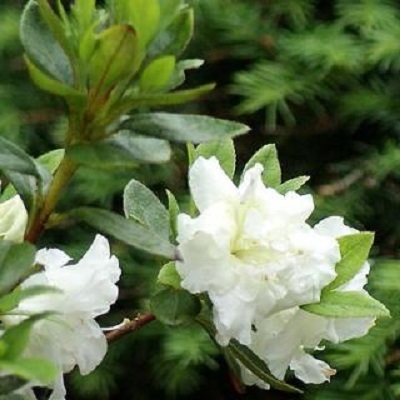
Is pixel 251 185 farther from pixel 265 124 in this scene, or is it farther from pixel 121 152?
pixel 265 124

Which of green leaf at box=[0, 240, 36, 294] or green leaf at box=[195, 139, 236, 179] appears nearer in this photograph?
green leaf at box=[0, 240, 36, 294]

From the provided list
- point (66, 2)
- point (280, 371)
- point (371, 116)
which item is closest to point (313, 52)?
point (371, 116)

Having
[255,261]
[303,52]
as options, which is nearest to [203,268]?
[255,261]

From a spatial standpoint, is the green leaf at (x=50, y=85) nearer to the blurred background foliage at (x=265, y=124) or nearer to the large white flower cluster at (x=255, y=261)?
the large white flower cluster at (x=255, y=261)

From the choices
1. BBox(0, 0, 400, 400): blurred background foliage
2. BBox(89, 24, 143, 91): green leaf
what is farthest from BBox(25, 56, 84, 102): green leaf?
BBox(0, 0, 400, 400): blurred background foliage

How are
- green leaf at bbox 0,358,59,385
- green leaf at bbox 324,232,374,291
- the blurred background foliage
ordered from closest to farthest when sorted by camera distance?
green leaf at bbox 0,358,59,385 → green leaf at bbox 324,232,374,291 → the blurred background foliage

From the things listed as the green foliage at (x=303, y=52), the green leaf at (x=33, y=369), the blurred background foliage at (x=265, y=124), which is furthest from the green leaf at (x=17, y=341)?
the green foliage at (x=303, y=52)

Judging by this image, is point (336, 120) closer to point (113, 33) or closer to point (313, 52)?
point (313, 52)

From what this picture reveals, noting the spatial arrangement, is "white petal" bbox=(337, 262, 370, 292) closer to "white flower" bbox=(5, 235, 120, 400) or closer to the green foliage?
"white flower" bbox=(5, 235, 120, 400)
